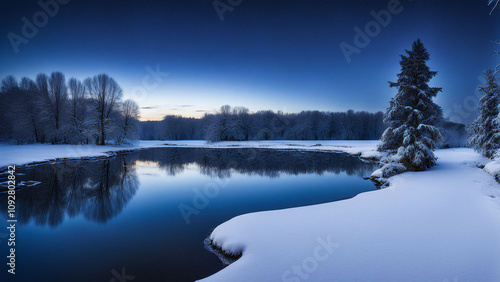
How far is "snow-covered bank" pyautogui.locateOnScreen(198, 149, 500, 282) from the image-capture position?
4516mm

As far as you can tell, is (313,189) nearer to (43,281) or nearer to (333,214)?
(333,214)

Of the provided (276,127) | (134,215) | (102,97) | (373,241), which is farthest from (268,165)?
(276,127)

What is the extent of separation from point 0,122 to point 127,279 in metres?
55.2

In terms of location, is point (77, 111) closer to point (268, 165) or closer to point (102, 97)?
point (102, 97)

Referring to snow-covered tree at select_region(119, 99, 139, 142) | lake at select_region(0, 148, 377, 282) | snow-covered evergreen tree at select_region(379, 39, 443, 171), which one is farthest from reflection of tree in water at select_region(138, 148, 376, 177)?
snow-covered tree at select_region(119, 99, 139, 142)

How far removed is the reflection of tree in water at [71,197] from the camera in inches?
387

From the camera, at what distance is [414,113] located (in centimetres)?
1759

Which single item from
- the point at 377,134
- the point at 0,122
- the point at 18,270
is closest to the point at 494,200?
the point at 18,270

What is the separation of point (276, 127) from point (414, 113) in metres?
68.3

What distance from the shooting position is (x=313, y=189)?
1459 centimetres

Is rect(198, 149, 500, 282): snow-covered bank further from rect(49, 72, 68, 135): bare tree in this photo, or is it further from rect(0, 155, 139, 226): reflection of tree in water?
rect(49, 72, 68, 135): bare tree

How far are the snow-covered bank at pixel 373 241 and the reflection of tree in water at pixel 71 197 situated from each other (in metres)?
7.46

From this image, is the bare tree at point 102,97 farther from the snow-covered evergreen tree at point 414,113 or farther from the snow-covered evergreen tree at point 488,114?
the snow-covered evergreen tree at point 488,114

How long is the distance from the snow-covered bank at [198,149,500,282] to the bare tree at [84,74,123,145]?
1826 inches
